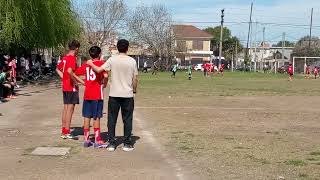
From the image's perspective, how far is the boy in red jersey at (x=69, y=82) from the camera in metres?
11.0

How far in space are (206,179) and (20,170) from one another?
2.68 m

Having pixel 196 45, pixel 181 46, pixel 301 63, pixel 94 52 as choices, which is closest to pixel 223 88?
pixel 94 52

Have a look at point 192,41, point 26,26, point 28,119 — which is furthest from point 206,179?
point 192,41

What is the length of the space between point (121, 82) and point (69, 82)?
177cm

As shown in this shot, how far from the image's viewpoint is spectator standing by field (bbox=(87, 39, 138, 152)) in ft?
32.4

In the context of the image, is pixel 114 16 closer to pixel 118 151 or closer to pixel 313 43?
pixel 313 43

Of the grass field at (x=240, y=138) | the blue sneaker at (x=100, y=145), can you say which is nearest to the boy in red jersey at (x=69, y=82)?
the blue sneaker at (x=100, y=145)

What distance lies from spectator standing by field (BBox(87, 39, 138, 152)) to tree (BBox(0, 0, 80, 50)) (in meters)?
19.7

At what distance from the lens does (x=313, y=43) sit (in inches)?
4887

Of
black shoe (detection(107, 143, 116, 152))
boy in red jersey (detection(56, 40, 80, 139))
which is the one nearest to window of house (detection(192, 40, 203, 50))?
boy in red jersey (detection(56, 40, 80, 139))

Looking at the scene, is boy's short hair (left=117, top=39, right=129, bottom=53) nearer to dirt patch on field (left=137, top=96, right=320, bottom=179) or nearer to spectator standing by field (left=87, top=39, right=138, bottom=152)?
spectator standing by field (left=87, top=39, right=138, bottom=152)

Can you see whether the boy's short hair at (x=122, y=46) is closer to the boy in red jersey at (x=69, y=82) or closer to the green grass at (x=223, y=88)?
the boy in red jersey at (x=69, y=82)

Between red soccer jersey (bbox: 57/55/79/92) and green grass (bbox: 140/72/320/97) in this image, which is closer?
red soccer jersey (bbox: 57/55/79/92)

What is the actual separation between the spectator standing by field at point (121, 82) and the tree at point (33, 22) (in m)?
19.7
